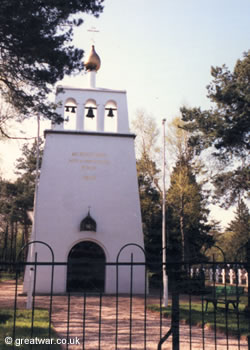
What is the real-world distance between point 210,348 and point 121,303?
7.23 metres

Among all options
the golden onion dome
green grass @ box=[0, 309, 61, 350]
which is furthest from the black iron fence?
the golden onion dome

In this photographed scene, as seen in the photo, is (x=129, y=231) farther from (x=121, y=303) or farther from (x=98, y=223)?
(x=121, y=303)

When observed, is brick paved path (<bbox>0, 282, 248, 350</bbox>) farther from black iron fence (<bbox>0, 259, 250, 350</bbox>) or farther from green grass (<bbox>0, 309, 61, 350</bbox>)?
green grass (<bbox>0, 309, 61, 350</bbox>)

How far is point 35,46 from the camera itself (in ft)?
25.7

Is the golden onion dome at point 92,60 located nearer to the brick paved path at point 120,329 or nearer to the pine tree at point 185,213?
the pine tree at point 185,213

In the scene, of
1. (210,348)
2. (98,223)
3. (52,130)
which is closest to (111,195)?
(98,223)

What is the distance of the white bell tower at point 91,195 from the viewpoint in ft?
51.9

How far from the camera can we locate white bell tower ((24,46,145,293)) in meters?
15.8

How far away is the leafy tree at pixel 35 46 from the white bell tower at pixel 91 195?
21.3 ft

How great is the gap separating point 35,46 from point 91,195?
951 centimetres

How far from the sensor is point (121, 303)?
13.7 meters

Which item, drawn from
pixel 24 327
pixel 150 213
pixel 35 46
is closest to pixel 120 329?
pixel 24 327

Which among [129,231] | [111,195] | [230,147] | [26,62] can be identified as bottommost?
[129,231]

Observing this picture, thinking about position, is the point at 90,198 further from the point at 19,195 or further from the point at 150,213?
the point at 19,195
